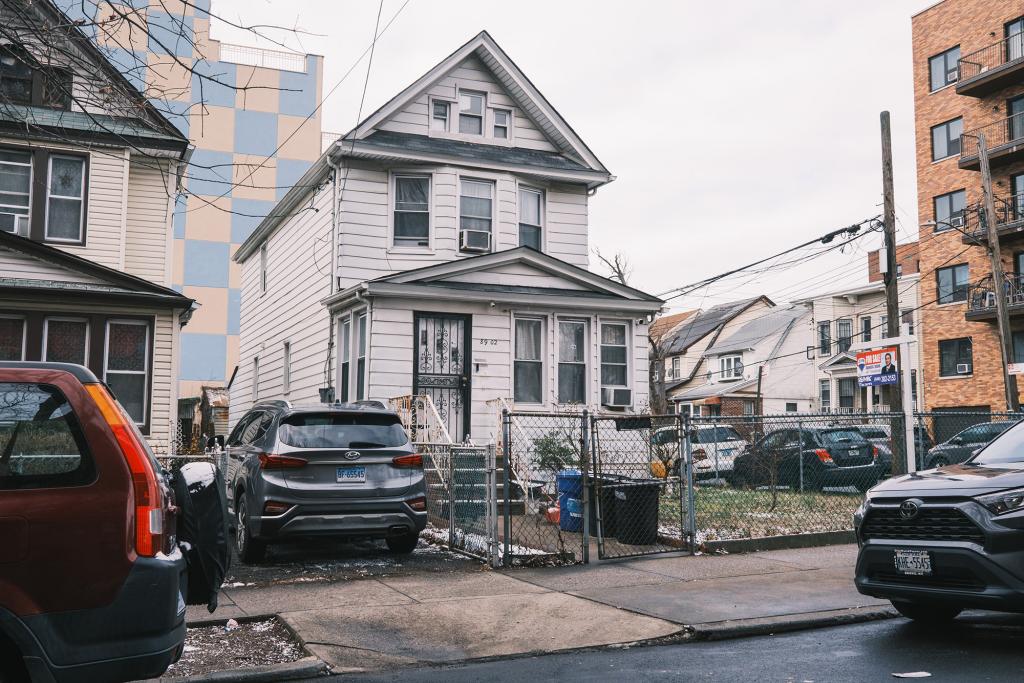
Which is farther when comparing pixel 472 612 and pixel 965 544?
pixel 472 612

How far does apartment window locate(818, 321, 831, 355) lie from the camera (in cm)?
4884

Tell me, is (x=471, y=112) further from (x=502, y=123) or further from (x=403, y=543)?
(x=403, y=543)

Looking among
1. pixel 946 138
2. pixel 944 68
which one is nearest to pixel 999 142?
pixel 946 138

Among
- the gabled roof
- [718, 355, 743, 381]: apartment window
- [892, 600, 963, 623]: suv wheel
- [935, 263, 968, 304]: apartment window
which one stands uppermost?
[935, 263, 968, 304]: apartment window

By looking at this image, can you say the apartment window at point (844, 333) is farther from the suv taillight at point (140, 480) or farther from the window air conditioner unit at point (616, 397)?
the suv taillight at point (140, 480)

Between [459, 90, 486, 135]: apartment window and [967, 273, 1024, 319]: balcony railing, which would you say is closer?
[459, 90, 486, 135]: apartment window

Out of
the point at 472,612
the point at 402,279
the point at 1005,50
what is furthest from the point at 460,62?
the point at 1005,50

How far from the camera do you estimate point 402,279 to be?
17.7 m

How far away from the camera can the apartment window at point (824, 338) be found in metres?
48.8

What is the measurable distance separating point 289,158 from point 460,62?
25811 millimetres

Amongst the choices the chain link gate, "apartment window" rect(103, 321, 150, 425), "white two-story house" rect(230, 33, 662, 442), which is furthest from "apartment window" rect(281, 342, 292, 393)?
the chain link gate

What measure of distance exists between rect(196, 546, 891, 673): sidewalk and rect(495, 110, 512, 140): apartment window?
13.3 m

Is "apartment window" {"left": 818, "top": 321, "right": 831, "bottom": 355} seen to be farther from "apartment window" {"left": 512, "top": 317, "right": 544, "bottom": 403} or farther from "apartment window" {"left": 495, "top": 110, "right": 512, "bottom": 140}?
"apartment window" {"left": 512, "top": 317, "right": 544, "bottom": 403}

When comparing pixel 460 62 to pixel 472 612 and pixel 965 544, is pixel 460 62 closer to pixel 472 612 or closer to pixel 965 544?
pixel 472 612
